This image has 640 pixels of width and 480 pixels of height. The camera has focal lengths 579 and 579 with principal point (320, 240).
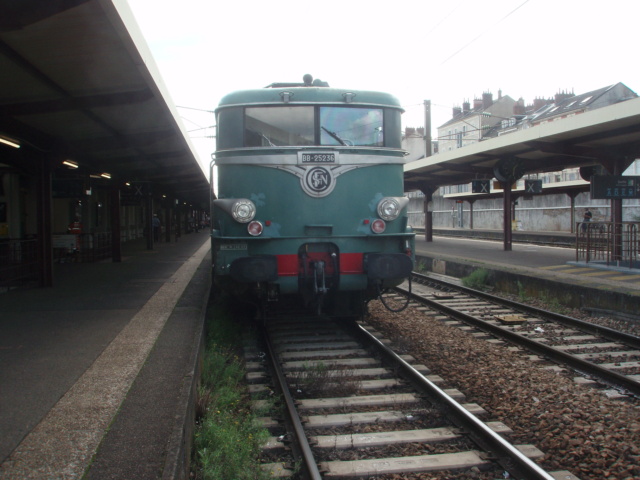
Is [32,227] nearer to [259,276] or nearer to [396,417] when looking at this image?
[259,276]

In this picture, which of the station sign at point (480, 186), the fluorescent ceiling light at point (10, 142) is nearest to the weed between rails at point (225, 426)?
the fluorescent ceiling light at point (10, 142)

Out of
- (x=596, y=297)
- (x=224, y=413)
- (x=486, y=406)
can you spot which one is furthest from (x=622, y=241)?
(x=224, y=413)

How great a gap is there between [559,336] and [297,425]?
5.13 m

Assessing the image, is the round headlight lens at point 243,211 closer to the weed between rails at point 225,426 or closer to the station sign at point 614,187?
the weed between rails at point 225,426

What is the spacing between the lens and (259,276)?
7031 millimetres

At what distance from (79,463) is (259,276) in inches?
146

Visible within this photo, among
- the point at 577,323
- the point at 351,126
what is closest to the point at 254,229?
the point at 351,126

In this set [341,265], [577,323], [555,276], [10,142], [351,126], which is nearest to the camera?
[341,265]

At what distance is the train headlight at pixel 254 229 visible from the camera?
723 cm

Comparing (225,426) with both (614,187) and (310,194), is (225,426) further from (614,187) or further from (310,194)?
(614,187)

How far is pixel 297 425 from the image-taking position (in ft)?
15.4

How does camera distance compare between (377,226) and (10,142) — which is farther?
(10,142)

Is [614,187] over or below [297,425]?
over

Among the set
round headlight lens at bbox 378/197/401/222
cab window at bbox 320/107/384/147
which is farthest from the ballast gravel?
cab window at bbox 320/107/384/147
